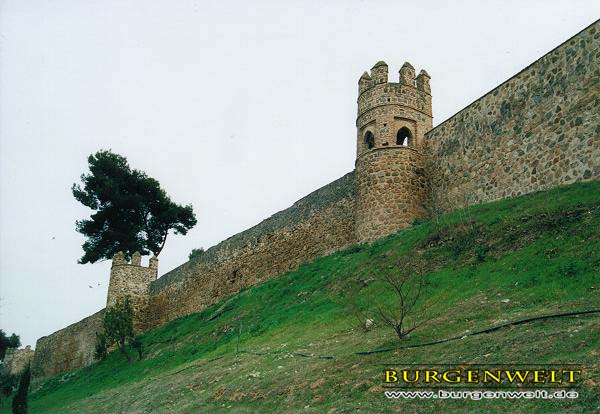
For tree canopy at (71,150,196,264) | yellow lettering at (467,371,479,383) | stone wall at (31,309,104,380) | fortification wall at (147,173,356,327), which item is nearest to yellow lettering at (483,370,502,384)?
yellow lettering at (467,371,479,383)

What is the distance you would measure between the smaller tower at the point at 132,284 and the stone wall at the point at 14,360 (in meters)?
22.7

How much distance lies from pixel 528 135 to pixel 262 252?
13.2 metres

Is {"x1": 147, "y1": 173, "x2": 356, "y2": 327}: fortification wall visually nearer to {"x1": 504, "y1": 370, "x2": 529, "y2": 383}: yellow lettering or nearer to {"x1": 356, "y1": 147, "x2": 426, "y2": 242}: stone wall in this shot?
{"x1": 356, "y1": 147, "x2": 426, "y2": 242}: stone wall

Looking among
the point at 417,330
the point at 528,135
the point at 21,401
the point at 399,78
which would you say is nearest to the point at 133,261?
the point at 21,401

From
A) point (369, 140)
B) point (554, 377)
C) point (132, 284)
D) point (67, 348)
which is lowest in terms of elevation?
point (554, 377)

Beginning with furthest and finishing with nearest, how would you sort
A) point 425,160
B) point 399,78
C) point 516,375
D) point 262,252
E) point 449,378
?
point 262,252, point 399,78, point 425,160, point 449,378, point 516,375

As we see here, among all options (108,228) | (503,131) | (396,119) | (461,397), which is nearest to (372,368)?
(461,397)

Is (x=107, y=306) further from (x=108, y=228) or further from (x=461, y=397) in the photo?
(x=461, y=397)

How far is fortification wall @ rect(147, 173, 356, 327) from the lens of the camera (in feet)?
72.8

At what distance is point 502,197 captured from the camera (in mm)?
16203

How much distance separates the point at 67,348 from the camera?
36.6m

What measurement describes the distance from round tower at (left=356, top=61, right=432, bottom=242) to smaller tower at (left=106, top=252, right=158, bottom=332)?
56.3 ft

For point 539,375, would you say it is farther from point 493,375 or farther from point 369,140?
point 369,140

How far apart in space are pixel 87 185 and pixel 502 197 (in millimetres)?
29150
